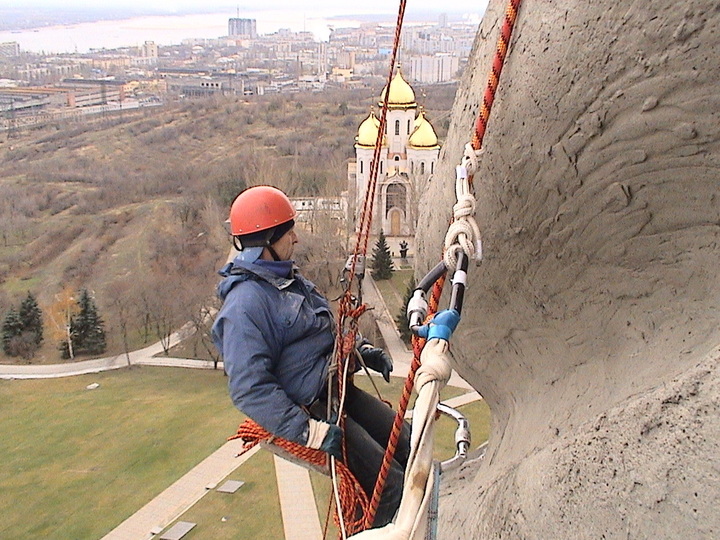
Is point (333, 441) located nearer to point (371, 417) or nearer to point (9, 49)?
point (371, 417)

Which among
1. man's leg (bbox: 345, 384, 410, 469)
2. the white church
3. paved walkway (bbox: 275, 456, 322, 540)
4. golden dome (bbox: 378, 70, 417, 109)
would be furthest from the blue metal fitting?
golden dome (bbox: 378, 70, 417, 109)

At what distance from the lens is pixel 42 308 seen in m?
31.5

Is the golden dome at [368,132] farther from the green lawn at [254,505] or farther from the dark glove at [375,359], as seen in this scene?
the dark glove at [375,359]

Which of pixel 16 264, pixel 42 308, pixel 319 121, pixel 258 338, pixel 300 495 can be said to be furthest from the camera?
pixel 319 121

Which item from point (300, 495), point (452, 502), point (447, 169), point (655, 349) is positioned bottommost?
point (300, 495)

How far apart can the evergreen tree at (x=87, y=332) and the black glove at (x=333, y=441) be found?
27559mm

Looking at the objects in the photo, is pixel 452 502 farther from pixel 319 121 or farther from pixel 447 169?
pixel 319 121

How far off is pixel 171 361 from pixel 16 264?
17.5 m

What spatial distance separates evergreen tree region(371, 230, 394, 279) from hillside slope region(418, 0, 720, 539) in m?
28.0

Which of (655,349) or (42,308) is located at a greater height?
(655,349)

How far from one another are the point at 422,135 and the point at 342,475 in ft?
94.7

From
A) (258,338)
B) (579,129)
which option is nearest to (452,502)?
(258,338)

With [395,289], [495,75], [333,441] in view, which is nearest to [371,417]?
[333,441]

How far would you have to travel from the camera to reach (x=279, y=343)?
3.10 m
